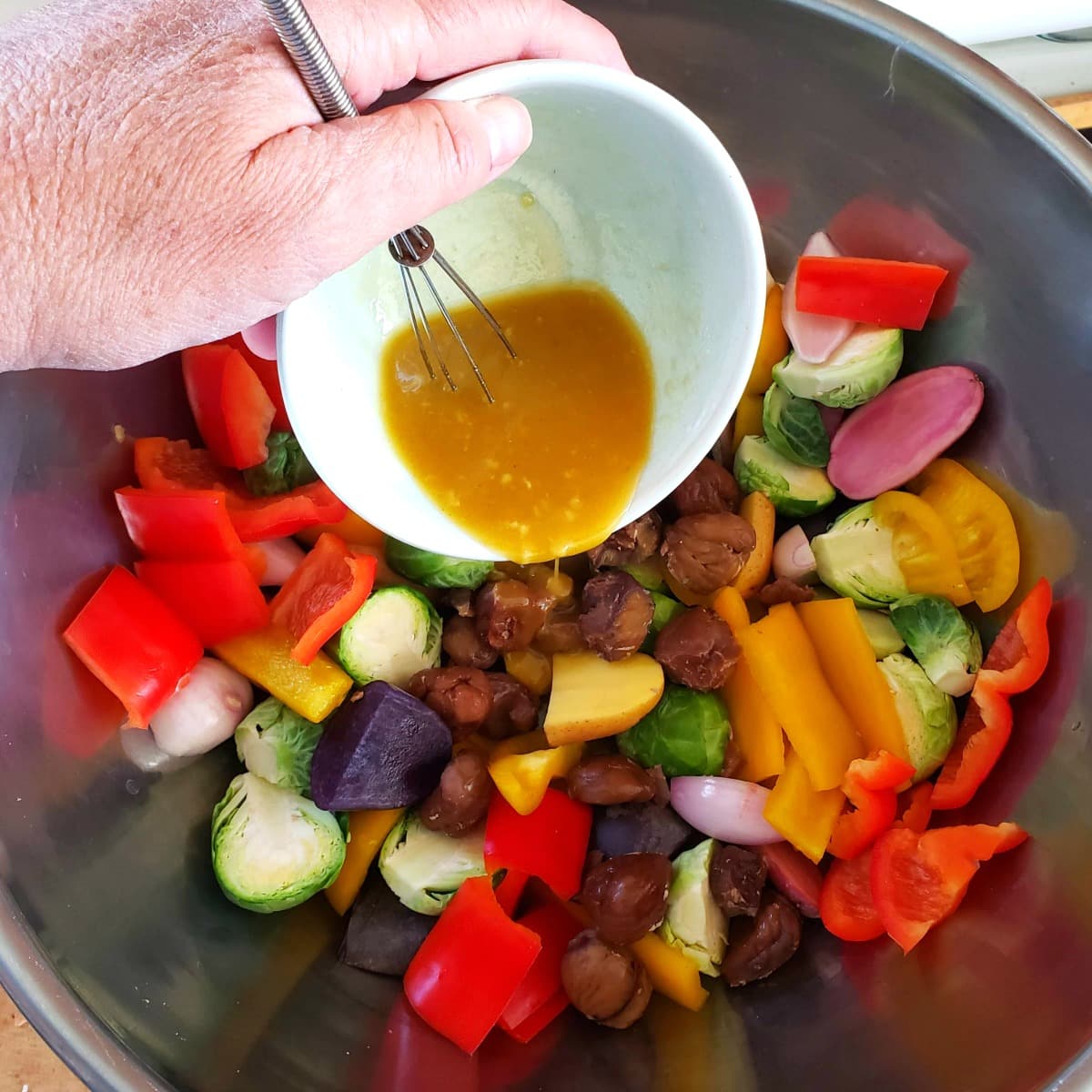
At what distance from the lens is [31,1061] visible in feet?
5.51

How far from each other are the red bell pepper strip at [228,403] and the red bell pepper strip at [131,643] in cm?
35

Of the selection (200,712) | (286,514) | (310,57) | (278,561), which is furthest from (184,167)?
(200,712)

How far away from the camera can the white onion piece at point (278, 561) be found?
194 cm

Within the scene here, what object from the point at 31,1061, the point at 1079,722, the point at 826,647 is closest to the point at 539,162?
the point at 826,647

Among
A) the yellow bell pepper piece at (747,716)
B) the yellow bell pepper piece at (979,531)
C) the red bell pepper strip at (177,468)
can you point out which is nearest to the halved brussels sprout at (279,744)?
the red bell pepper strip at (177,468)

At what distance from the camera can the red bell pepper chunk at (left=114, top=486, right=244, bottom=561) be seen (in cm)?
177

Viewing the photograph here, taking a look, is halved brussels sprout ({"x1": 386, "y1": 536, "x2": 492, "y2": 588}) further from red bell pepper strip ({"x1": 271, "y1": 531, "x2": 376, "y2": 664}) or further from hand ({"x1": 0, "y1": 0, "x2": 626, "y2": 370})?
hand ({"x1": 0, "y1": 0, "x2": 626, "y2": 370})

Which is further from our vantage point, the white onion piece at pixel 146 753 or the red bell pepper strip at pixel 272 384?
the red bell pepper strip at pixel 272 384

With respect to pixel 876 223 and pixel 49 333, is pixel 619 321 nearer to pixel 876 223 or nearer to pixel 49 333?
pixel 876 223

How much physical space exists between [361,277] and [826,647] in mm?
1100

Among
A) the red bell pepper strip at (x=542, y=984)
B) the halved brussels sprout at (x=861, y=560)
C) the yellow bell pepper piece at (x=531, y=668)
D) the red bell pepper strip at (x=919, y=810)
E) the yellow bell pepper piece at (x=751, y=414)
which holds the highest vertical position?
the yellow bell pepper piece at (x=751, y=414)

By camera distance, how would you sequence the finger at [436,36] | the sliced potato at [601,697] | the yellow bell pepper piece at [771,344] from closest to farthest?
1. the finger at [436,36]
2. the sliced potato at [601,697]
3. the yellow bell pepper piece at [771,344]

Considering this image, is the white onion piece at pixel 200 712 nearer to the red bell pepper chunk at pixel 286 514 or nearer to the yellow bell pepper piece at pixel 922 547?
the red bell pepper chunk at pixel 286 514

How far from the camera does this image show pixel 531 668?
201cm
